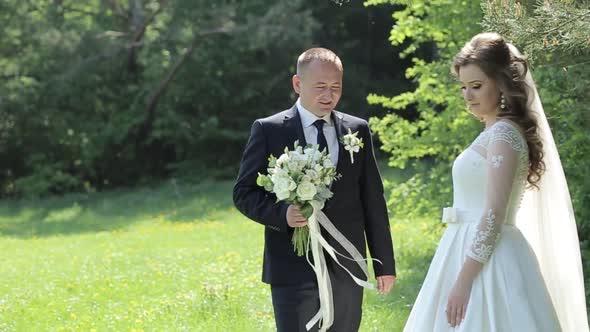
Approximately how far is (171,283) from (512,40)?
6444mm

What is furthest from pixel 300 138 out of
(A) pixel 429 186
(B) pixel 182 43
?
(B) pixel 182 43

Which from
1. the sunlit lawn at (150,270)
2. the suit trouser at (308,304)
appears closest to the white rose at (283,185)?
the suit trouser at (308,304)

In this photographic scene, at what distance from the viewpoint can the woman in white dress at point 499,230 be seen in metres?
3.94

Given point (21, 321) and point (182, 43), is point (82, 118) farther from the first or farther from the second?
point (21, 321)

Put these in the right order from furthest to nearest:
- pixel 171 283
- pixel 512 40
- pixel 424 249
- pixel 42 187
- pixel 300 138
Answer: pixel 42 187 < pixel 424 249 < pixel 171 283 < pixel 512 40 < pixel 300 138

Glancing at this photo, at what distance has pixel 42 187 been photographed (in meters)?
25.4

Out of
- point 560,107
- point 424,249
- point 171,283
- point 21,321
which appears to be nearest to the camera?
point 21,321

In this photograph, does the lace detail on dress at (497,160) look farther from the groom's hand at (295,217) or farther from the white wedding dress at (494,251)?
the groom's hand at (295,217)

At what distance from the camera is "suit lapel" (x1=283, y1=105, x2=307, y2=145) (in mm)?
4570

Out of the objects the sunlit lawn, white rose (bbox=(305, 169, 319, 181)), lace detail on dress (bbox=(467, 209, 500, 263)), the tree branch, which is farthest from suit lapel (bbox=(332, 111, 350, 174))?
the tree branch

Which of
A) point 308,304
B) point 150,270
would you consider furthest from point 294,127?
point 150,270

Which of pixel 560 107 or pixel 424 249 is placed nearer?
pixel 560 107

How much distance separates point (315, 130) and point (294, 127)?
0.33 feet

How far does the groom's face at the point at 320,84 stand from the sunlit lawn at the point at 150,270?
11.3ft
